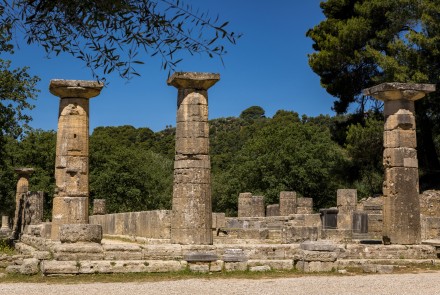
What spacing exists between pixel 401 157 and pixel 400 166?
0.25 meters

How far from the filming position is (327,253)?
14898mm

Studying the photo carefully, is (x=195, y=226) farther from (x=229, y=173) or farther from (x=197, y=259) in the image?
(x=229, y=173)

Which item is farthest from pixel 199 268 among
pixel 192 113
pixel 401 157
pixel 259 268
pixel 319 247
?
pixel 401 157

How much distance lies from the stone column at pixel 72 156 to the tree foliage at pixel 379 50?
16889mm

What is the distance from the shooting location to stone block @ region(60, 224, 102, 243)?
590 inches

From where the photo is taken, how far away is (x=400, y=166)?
59.3 feet

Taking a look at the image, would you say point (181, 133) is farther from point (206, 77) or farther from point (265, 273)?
point (265, 273)

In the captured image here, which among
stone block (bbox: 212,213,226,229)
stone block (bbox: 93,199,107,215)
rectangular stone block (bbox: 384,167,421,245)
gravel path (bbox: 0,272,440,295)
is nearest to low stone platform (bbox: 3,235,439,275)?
rectangular stone block (bbox: 384,167,421,245)

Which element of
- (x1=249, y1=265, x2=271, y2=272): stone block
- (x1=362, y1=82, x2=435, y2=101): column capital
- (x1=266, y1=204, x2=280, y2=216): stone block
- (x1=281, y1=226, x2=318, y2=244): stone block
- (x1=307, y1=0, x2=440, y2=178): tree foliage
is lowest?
(x1=249, y1=265, x2=271, y2=272): stone block

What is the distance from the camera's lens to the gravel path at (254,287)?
443 inches

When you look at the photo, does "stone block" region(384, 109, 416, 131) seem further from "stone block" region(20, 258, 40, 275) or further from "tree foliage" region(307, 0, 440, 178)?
"tree foliage" region(307, 0, 440, 178)

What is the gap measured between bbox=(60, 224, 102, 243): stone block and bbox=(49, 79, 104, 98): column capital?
5.50 m

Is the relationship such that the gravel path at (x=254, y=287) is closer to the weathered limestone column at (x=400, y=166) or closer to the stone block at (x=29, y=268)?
the stone block at (x=29, y=268)

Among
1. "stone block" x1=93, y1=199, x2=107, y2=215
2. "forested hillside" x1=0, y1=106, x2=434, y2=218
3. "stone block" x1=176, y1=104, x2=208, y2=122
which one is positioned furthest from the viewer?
"forested hillside" x1=0, y1=106, x2=434, y2=218
